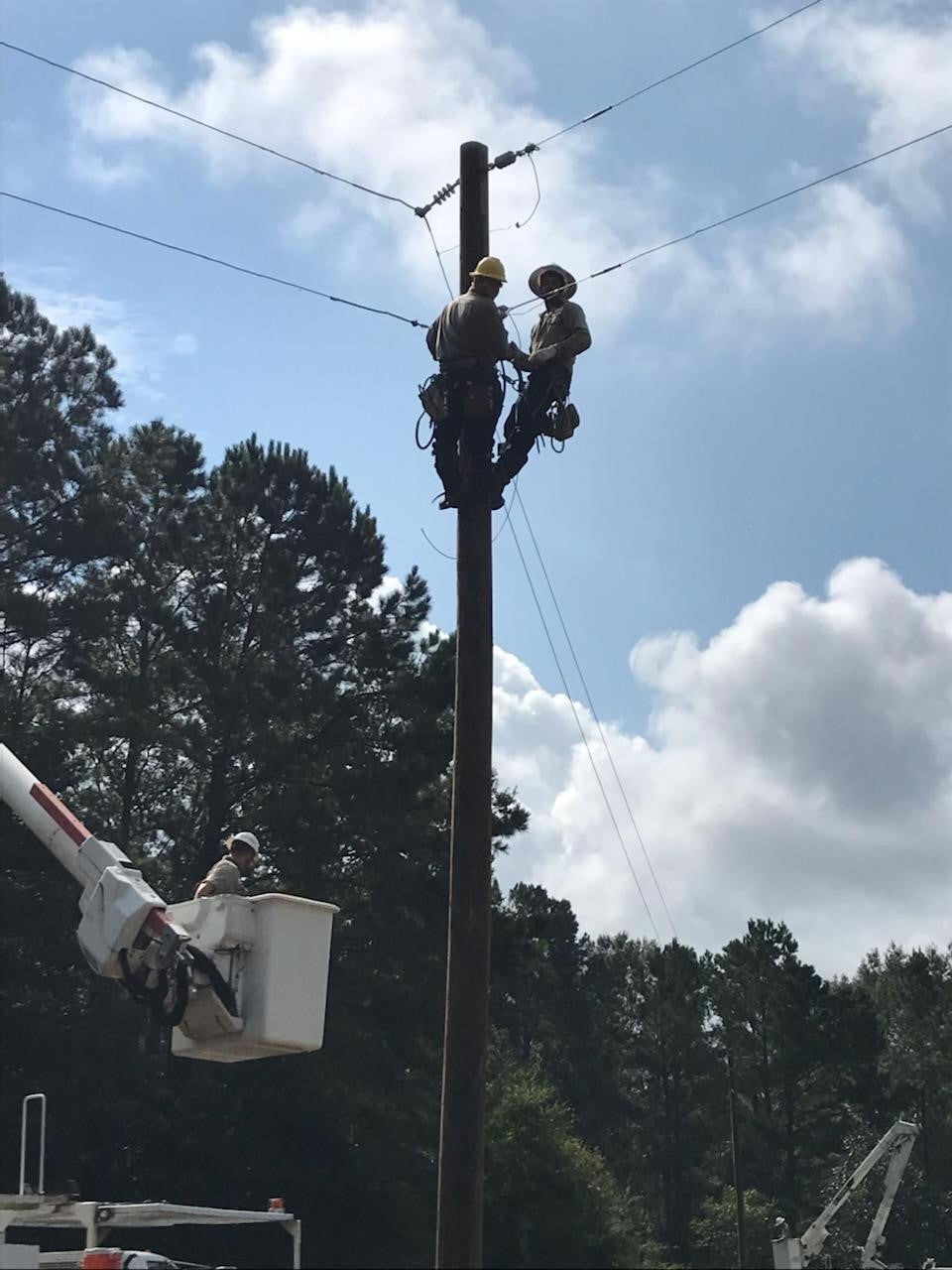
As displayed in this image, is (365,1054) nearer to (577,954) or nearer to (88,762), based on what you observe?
(88,762)

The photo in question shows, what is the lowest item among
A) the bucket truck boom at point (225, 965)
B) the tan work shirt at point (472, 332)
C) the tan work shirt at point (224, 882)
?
the bucket truck boom at point (225, 965)

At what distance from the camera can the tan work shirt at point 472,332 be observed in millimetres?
10266

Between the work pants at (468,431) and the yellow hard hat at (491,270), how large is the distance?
1.74ft

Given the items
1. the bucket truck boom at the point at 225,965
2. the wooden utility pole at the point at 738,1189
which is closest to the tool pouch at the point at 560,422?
the bucket truck boom at the point at 225,965

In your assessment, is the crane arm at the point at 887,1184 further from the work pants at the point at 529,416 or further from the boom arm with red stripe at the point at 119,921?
the work pants at the point at 529,416

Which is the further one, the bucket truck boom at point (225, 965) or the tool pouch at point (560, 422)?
the tool pouch at point (560, 422)

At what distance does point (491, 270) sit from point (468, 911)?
382 cm

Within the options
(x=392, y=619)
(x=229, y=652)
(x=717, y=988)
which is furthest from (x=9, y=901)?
(x=717, y=988)

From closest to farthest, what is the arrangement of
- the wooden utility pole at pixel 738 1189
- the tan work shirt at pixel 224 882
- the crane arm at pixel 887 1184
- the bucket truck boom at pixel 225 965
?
the bucket truck boom at pixel 225 965 < the tan work shirt at pixel 224 882 < the crane arm at pixel 887 1184 < the wooden utility pole at pixel 738 1189

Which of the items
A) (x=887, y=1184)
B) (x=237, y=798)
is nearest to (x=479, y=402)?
(x=887, y=1184)

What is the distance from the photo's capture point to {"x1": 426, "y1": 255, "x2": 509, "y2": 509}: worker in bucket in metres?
10.3

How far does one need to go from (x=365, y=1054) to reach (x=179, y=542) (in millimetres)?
9730

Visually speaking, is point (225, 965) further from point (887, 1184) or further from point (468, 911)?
point (887, 1184)

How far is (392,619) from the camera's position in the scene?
107 feet
